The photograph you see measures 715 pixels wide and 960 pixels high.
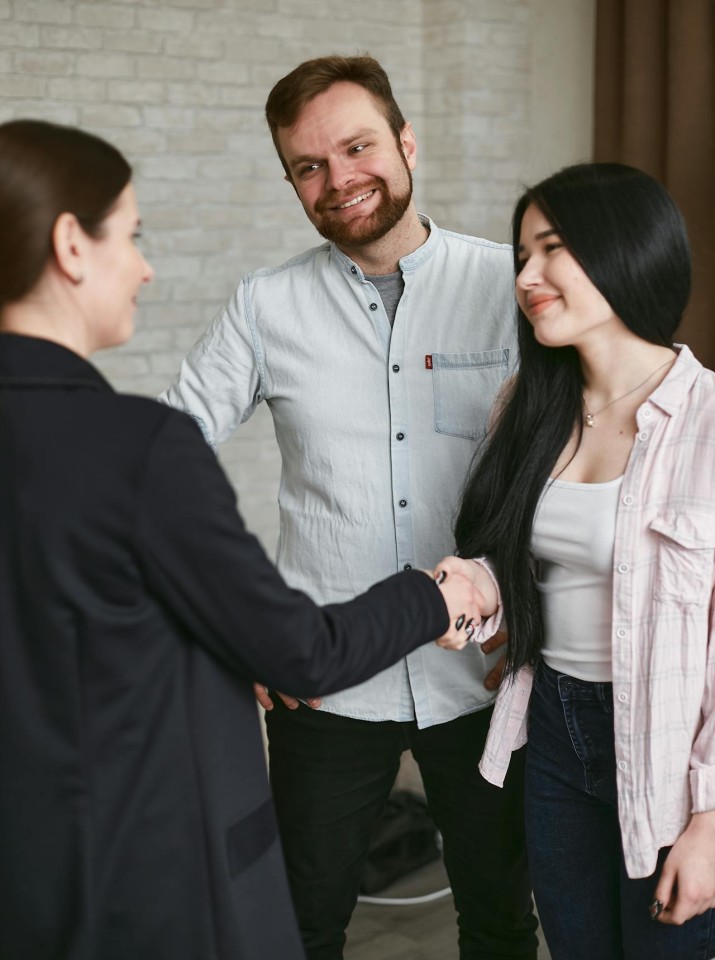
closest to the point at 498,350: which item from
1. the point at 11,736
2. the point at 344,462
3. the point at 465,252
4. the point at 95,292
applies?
the point at 465,252

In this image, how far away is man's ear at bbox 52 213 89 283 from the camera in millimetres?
1151

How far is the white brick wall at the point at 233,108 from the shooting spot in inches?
168

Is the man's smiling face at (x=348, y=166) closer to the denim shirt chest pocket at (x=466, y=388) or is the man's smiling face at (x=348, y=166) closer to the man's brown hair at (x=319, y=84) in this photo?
the man's brown hair at (x=319, y=84)

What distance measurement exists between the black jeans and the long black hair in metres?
0.33

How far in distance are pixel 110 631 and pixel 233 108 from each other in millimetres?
3816

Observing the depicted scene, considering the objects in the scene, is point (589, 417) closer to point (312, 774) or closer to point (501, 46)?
point (312, 774)

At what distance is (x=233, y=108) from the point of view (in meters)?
4.60

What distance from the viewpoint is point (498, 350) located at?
1.95m

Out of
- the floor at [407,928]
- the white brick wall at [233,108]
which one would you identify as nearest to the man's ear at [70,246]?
the floor at [407,928]

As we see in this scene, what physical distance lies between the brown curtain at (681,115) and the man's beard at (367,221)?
2.17 meters

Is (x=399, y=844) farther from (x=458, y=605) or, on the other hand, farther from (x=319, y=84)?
(x=319, y=84)

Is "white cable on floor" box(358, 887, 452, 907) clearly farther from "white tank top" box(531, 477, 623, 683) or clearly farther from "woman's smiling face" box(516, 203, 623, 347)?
"woman's smiling face" box(516, 203, 623, 347)

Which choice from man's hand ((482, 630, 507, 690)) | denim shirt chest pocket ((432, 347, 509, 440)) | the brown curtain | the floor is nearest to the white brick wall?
the brown curtain

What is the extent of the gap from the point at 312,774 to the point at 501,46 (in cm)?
371
